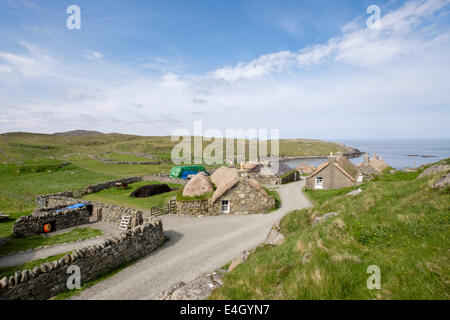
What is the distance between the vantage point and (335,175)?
30531 mm

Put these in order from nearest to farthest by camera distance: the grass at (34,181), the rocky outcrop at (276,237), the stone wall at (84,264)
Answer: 1. the stone wall at (84,264)
2. the rocky outcrop at (276,237)
3. the grass at (34,181)

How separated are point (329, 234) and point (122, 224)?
17.4 metres

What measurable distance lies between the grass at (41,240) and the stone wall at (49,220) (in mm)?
702

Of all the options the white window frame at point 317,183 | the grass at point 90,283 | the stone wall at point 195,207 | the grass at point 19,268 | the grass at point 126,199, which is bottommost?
the grass at point 126,199

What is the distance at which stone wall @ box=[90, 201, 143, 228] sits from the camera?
1841 centimetres

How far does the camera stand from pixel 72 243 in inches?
614

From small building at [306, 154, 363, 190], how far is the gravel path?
1248cm

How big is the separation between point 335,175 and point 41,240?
3401 cm

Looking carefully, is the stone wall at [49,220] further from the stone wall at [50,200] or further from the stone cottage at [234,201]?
the stone cottage at [234,201]

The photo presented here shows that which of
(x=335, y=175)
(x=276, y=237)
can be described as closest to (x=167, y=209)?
(x=276, y=237)

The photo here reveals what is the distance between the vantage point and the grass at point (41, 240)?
15.0 metres

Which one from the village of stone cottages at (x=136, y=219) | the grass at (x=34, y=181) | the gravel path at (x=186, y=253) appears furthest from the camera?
the grass at (x=34, y=181)

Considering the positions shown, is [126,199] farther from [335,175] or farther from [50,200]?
[335,175]

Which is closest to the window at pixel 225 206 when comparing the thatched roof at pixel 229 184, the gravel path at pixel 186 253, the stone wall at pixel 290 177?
the thatched roof at pixel 229 184
